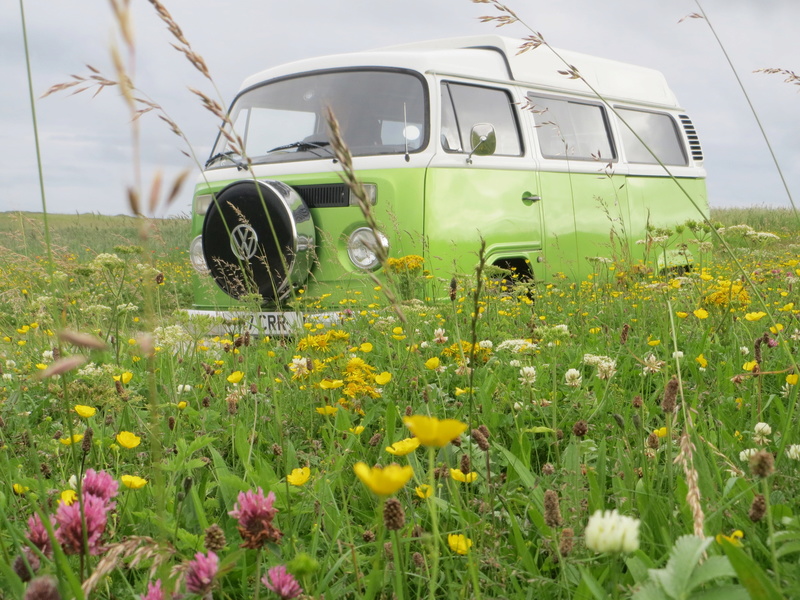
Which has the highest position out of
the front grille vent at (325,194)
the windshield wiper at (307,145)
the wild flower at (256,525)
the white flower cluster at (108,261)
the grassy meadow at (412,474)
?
the windshield wiper at (307,145)

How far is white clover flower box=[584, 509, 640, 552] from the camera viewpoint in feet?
2.41

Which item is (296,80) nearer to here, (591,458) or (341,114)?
(341,114)

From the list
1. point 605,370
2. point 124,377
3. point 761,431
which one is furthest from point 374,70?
point 761,431

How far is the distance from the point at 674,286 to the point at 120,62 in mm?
3196

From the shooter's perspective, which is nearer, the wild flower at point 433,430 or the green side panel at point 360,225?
the wild flower at point 433,430

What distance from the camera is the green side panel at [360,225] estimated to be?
4.62 m


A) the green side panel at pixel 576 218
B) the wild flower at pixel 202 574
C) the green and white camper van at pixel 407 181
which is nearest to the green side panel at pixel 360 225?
the green and white camper van at pixel 407 181

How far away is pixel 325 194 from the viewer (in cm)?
487

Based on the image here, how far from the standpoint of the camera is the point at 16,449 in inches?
89.7

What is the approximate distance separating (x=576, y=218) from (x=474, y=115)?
5.29 feet

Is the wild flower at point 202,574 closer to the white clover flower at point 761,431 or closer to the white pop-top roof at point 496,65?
the white clover flower at point 761,431

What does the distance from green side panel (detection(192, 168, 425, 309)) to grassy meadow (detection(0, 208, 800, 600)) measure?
1.31 m

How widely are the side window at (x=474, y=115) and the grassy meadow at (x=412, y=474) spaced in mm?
1943

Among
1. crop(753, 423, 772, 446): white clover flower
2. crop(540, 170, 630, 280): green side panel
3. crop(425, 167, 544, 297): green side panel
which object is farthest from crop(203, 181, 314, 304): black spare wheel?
crop(753, 423, 772, 446): white clover flower
